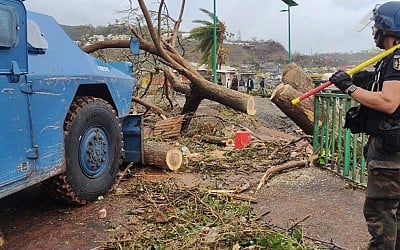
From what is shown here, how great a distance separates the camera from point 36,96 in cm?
388

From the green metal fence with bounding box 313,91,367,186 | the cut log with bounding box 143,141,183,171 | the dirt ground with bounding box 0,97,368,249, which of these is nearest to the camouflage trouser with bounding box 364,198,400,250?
the dirt ground with bounding box 0,97,368,249

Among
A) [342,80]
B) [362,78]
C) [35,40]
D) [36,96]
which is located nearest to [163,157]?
[35,40]

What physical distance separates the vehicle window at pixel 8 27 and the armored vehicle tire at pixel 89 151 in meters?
1.18

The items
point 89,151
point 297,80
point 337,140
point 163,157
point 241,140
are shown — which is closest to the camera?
point 89,151

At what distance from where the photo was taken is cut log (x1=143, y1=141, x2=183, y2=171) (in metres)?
6.50

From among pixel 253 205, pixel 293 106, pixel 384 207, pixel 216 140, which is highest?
pixel 293 106

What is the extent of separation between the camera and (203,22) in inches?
1130

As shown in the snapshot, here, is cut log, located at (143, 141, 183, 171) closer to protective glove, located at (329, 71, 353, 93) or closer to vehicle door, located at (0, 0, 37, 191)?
vehicle door, located at (0, 0, 37, 191)

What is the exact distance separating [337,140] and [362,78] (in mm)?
2806

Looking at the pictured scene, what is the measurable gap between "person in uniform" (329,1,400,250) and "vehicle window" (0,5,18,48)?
2459 millimetres

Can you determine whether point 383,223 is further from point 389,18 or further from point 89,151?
point 89,151

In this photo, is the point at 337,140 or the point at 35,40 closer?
the point at 35,40

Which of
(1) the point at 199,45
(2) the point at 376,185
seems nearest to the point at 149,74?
(2) the point at 376,185

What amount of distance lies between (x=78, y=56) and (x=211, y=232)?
252 cm
